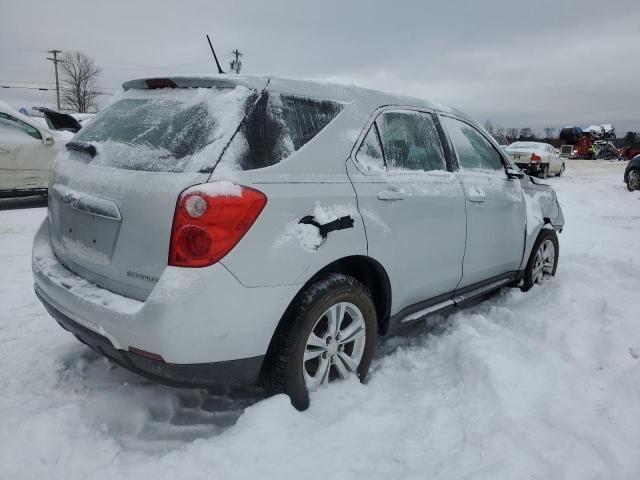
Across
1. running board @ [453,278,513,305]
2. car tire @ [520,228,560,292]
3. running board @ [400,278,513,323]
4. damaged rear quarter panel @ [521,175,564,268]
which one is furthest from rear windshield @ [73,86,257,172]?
car tire @ [520,228,560,292]

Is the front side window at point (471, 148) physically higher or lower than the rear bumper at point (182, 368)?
higher

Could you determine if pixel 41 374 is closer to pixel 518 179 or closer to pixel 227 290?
pixel 227 290

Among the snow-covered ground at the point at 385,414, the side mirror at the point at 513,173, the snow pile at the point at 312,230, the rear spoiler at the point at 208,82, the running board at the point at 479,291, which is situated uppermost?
the rear spoiler at the point at 208,82

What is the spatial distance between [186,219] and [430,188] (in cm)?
163

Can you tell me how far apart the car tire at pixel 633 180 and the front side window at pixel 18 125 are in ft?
49.9

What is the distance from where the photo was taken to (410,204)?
2789 mm

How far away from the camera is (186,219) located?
195 cm

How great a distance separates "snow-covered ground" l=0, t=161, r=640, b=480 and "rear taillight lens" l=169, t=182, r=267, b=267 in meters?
0.84

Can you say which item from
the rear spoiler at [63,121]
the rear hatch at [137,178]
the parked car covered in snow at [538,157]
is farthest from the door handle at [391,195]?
the parked car covered in snow at [538,157]

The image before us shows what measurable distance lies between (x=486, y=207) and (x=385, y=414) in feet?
5.86

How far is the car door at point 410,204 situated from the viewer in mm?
2596

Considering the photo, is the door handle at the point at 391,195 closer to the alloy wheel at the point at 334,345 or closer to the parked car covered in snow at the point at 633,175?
the alloy wheel at the point at 334,345

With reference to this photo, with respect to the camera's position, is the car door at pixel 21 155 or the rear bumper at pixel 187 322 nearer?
the rear bumper at pixel 187 322

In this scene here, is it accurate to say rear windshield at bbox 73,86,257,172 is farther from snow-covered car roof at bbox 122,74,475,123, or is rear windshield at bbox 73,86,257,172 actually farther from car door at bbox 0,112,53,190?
car door at bbox 0,112,53,190
